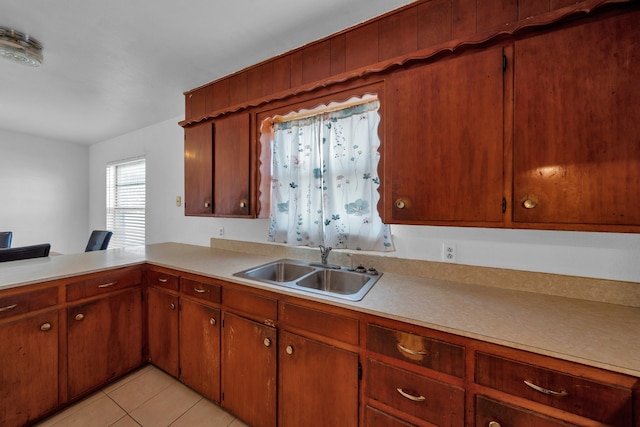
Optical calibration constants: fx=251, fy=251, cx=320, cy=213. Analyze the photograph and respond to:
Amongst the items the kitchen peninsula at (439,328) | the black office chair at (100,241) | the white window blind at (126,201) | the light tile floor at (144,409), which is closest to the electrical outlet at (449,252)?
the kitchen peninsula at (439,328)

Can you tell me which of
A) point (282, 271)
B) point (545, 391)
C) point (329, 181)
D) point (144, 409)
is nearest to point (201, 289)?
point (282, 271)

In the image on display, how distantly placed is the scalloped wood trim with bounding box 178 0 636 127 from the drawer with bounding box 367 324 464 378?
126cm

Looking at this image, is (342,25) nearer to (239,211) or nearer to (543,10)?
(543,10)

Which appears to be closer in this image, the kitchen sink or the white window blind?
the kitchen sink

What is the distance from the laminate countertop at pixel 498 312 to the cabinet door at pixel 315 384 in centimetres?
27

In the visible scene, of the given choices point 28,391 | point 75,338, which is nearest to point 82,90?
point 75,338

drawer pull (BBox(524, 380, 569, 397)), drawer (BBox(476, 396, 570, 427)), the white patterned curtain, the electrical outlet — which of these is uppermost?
the white patterned curtain

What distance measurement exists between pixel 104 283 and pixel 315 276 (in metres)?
1.52

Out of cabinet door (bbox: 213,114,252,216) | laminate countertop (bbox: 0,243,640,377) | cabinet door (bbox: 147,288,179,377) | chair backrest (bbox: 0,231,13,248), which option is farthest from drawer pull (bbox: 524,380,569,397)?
chair backrest (bbox: 0,231,13,248)

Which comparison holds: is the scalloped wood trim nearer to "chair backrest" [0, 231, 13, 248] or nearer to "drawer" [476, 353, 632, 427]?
"drawer" [476, 353, 632, 427]

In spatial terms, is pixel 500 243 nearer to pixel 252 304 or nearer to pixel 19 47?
pixel 252 304

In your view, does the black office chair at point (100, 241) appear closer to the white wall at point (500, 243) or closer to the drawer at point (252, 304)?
the white wall at point (500, 243)

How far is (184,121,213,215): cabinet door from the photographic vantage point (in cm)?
209

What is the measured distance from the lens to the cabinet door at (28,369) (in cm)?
142
